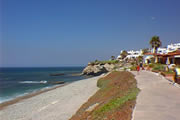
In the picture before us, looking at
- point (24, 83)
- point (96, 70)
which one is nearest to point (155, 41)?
point (96, 70)

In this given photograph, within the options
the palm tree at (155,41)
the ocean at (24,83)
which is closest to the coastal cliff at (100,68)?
the ocean at (24,83)

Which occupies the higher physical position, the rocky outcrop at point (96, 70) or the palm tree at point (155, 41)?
the palm tree at point (155, 41)

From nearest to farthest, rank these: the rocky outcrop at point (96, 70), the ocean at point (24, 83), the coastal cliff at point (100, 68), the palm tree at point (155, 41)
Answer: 1. the ocean at point (24, 83)
2. the palm tree at point (155, 41)
3. the coastal cliff at point (100, 68)
4. the rocky outcrop at point (96, 70)

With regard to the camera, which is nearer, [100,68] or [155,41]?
[155,41]

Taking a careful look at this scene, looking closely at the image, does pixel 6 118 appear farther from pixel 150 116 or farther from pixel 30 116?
pixel 150 116

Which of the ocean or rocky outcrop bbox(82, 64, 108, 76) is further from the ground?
rocky outcrop bbox(82, 64, 108, 76)

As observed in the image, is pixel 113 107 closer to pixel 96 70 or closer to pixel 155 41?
pixel 155 41

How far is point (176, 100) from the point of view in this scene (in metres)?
7.79

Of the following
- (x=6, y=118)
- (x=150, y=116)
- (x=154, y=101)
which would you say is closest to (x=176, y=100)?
(x=154, y=101)

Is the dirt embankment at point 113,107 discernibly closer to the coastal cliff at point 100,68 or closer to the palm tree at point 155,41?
the palm tree at point 155,41

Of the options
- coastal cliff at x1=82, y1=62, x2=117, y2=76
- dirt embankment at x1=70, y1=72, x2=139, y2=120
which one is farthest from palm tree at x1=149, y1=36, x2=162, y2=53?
dirt embankment at x1=70, y1=72, x2=139, y2=120

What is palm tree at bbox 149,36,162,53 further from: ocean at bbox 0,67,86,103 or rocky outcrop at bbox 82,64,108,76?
rocky outcrop at bbox 82,64,108,76

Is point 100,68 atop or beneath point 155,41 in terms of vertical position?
beneath

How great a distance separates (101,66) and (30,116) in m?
59.8
